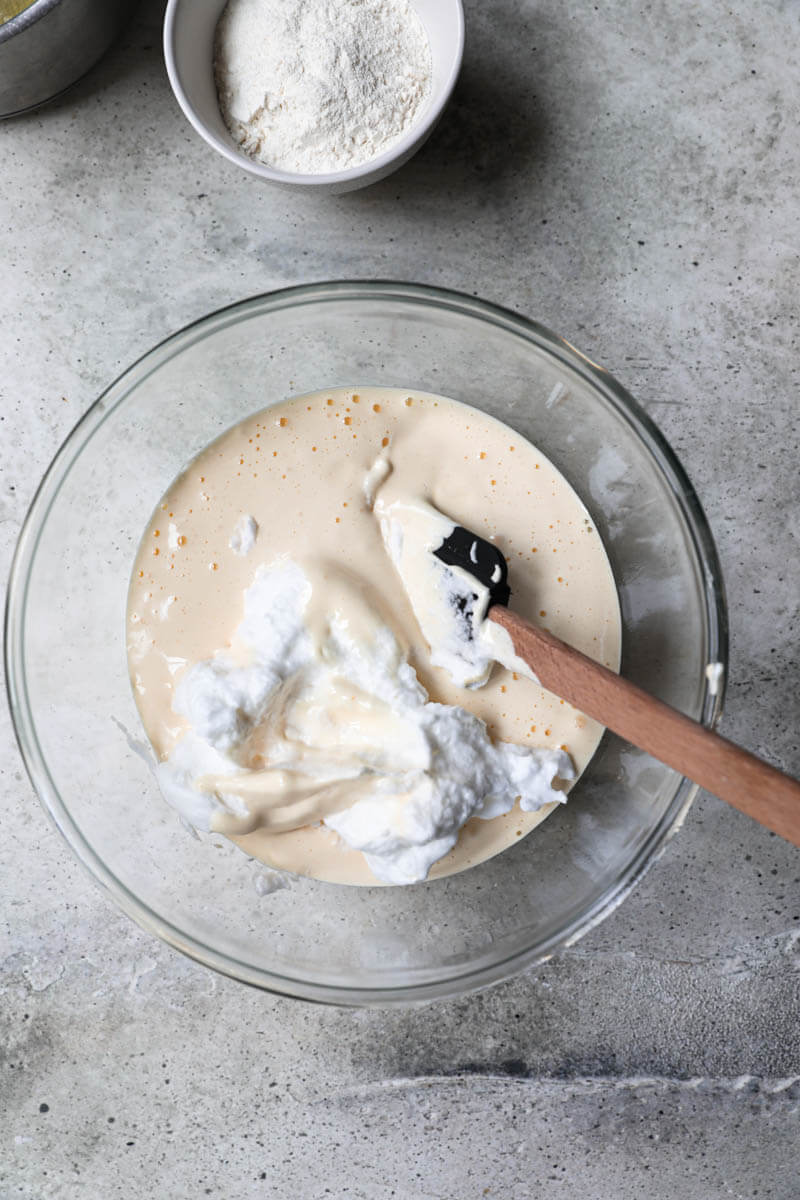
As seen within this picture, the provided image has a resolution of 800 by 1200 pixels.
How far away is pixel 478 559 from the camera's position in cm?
118

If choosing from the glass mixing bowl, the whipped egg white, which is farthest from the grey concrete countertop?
the whipped egg white

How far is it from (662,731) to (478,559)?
31 cm

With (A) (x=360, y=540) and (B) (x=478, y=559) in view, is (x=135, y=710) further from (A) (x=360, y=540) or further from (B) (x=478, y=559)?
(B) (x=478, y=559)

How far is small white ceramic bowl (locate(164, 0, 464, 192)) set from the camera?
1260 mm

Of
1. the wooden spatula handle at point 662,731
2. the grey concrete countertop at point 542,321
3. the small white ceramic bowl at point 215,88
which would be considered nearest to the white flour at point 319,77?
the small white ceramic bowl at point 215,88

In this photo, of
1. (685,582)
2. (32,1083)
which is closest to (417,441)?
(685,582)

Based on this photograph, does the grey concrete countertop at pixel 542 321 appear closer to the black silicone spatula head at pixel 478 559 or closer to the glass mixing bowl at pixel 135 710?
the glass mixing bowl at pixel 135 710

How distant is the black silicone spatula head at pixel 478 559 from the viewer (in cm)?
119

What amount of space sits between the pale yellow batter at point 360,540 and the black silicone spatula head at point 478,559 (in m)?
0.08

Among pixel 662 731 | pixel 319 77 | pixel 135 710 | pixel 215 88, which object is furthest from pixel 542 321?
pixel 135 710

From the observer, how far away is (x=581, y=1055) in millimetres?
A: 1520

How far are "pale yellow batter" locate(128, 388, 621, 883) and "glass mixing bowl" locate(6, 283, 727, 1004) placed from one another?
69 mm

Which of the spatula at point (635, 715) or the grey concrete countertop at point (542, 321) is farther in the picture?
the grey concrete countertop at point (542, 321)

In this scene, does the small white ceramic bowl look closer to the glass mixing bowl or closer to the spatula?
the glass mixing bowl
